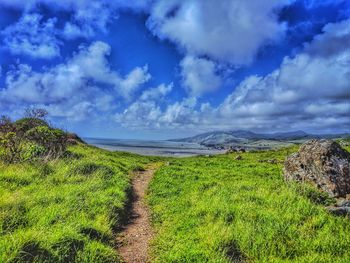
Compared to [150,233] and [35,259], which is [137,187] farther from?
[35,259]

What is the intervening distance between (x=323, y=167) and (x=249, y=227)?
373 inches

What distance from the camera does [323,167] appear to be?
18.8 m

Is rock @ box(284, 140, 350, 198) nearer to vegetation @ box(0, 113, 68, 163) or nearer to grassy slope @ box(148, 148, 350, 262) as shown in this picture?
grassy slope @ box(148, 148, 350, 262)

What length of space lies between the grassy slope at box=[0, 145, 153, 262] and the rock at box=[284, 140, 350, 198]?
436 inches

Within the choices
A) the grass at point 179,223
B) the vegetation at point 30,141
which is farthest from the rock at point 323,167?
the vegetation at point 30,141

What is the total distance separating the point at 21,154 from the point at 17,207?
41.4 feet

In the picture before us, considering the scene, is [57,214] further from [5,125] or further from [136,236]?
[5,125]

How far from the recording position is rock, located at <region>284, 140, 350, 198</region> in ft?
58.5

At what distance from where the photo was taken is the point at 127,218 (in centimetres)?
1503

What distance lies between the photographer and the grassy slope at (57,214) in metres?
9.12

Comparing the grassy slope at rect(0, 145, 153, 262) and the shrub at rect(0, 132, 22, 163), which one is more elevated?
the shrub at rect(0, 132, 22, 163)

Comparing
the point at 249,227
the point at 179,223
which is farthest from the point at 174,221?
the point at 249,227

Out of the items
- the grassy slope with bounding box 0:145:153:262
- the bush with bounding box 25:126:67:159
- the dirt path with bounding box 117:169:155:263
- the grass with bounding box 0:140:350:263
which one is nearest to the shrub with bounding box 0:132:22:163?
the grassy slope with bounding box 0:145:153:262

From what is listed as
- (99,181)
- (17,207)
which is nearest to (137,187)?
(99,181)
